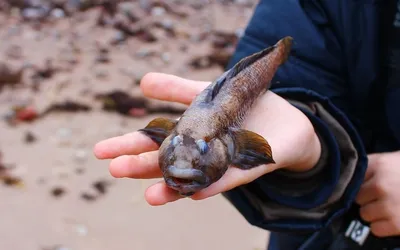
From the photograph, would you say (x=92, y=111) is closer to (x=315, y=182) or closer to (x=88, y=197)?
(x=88, y=197)

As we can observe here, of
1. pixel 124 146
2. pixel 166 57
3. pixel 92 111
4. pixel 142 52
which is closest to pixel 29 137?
pixel 92 111

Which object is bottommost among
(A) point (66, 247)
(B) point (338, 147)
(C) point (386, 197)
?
(A) point (66, 247)

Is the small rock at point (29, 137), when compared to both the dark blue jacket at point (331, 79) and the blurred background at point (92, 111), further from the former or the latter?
the dark blue jacket at point (331, 79)

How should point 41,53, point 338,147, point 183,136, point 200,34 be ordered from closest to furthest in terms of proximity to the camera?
1. point 183,136
2. point 338,147
3. point 41,53
4. point 200,34

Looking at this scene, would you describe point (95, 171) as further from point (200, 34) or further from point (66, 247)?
point (200, 34)

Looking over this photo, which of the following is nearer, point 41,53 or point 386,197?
point 386,197

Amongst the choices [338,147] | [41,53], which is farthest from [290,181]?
[41,53]

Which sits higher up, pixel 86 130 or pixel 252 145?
pixel 252 145
